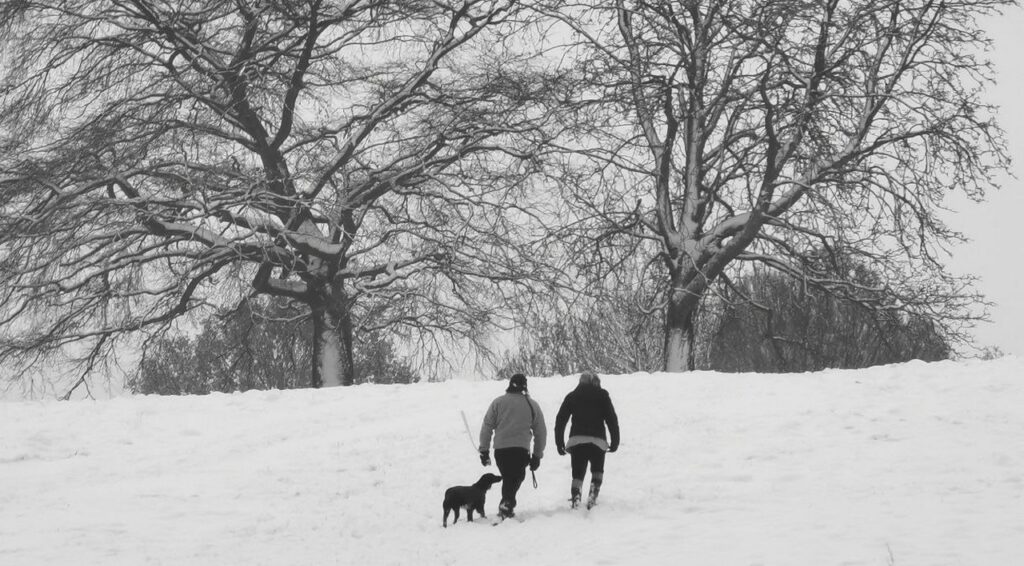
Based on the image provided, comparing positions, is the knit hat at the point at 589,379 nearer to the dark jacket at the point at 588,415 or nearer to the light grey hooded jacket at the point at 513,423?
the dark jacket at the point at 588,415

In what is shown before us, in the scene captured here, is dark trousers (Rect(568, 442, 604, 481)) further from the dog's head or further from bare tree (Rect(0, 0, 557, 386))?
bare tree (Rect(0, 0, 557, 386))

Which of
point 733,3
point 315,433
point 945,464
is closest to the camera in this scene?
point 945,464

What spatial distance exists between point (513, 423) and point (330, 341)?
11317mm

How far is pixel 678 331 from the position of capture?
22.2 meters

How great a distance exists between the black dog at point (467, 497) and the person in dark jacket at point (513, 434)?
20cm

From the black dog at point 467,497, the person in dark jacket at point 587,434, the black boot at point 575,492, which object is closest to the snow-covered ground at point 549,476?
the black boot at point 575,492

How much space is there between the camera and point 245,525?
11516mm

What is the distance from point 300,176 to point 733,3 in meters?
8.28

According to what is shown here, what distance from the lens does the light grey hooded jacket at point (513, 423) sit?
11.7 meters

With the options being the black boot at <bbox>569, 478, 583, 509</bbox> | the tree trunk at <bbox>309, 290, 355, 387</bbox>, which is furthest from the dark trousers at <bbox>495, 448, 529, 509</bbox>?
the tree trunk at <bbox>309, 290, 355, 387</bbox>

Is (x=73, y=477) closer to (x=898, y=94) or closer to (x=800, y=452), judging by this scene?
(x=800, y=452)

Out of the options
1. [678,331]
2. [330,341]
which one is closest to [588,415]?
[678,331]

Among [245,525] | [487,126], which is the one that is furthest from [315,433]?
[487,126]

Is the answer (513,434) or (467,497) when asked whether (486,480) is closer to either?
(467,497)
